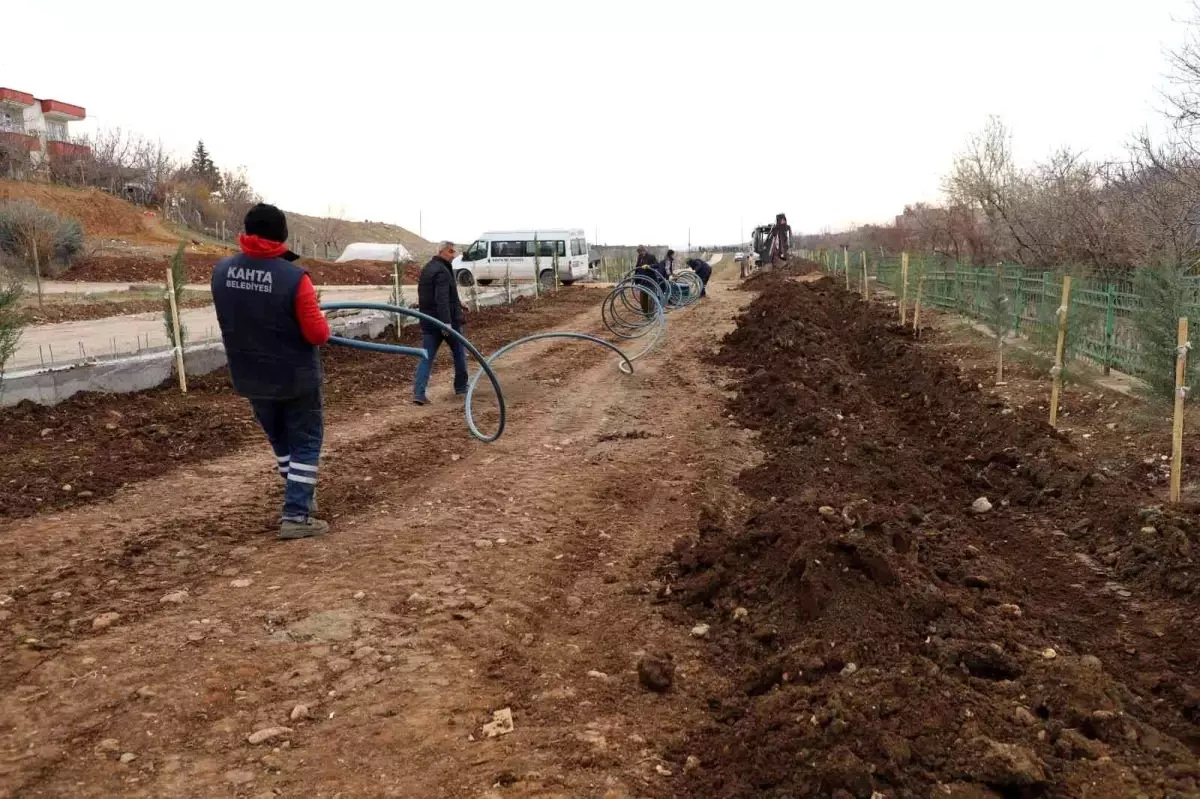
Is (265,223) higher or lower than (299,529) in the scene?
higher

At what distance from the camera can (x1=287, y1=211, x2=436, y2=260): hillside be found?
243ft

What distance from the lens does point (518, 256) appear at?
3030cm

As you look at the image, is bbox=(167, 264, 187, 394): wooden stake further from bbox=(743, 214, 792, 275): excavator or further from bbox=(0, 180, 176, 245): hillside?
bbox=(0, 180, 176, 245): hillside

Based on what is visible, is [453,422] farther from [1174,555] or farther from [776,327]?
[776,327]

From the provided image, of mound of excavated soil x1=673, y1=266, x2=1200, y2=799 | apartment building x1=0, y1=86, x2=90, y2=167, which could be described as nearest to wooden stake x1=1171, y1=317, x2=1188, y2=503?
mound of excavated soil x1=673, y1=266, x2=1200, y2=799

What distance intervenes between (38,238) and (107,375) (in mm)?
18557

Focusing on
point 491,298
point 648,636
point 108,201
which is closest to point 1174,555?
point 648,636

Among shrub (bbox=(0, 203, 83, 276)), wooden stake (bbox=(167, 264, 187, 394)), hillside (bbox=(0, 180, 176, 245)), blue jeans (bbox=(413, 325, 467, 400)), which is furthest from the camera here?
hillside (bbox=(0, 180, 176, 245))

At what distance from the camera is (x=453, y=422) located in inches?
303

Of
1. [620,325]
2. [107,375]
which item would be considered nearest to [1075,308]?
[620,325]

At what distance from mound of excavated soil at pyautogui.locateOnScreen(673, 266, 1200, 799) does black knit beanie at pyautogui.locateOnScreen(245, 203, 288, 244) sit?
2.68 meters

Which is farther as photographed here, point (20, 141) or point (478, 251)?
point (20, 141)

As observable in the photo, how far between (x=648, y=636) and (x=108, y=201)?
48230 millimetres

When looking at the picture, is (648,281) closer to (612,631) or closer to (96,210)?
(612,631)
